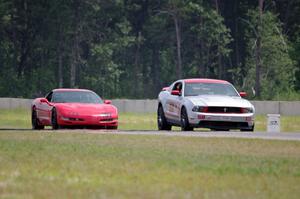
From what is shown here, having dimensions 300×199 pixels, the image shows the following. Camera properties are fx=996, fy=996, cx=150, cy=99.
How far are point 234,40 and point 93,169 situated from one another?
71.0m

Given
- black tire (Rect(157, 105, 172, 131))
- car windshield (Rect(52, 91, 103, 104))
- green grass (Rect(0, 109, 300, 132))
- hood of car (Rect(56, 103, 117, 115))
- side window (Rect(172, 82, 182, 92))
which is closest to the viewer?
hood of car (Rect(56, 103, 117, 115))

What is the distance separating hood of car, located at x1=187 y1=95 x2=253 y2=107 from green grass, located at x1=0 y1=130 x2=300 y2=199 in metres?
4.92

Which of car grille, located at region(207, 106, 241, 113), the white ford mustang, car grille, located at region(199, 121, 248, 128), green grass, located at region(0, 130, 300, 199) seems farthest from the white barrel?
green grass, located at region(0, 130, 300, 199)

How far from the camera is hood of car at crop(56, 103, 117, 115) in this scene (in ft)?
88.1

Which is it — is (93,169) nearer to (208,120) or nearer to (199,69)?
(208,120)

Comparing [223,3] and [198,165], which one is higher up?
[223,3]

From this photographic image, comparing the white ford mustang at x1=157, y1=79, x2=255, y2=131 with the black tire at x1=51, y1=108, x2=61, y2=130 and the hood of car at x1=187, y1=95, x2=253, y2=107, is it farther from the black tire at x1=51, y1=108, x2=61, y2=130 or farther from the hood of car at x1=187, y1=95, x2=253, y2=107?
the black tire at x1=51, y1=108, x2=61, y2=130

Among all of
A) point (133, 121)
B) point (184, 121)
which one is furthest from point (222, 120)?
point (133, 121)

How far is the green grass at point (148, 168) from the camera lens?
35.8 ft

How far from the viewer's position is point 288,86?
235ft

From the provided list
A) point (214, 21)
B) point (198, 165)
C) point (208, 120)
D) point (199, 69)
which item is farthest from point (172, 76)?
point (198, 165)

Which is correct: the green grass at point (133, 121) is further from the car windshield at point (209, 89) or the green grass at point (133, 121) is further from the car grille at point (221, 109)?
the car grille at point (221, 109)

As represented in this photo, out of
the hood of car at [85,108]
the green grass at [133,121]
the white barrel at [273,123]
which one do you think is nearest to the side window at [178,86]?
the hood of car at [85,108]

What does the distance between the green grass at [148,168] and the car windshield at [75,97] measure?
731 centimetres
